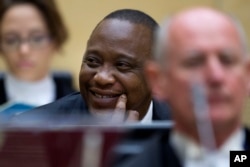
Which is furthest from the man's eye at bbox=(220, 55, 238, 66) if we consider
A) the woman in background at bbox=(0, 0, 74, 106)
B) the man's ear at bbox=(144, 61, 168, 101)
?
the woman in background at bbox=(0, 0, 74, 106)

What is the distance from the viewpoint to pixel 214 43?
233 centimetres

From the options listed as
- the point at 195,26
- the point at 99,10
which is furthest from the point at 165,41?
the point at 99,10

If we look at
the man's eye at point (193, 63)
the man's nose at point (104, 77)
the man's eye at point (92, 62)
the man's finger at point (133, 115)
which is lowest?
the man's finger at point (133, 115)

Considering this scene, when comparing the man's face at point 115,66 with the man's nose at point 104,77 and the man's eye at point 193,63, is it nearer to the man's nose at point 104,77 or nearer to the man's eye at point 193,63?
the man's nose at point 104,77

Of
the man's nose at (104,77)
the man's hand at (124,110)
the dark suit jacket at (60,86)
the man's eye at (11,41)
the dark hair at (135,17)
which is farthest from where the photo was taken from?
the dark suit jacket at (60,86)

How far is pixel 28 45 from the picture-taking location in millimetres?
4215

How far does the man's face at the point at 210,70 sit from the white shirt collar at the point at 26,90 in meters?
2.04

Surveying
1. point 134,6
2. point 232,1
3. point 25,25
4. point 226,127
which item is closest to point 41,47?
point 25,25

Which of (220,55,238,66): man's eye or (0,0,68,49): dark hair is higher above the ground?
(0,0,68,49): dark hair

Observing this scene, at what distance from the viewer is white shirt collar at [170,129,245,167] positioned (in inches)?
89.5

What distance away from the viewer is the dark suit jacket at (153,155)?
2.32 metres

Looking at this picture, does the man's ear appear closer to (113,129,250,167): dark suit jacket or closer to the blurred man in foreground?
the blurred man in foreground

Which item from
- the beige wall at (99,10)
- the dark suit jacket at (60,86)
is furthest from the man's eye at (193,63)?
the beige wall at (99,10)

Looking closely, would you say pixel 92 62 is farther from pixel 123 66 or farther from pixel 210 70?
pixel 210 70
